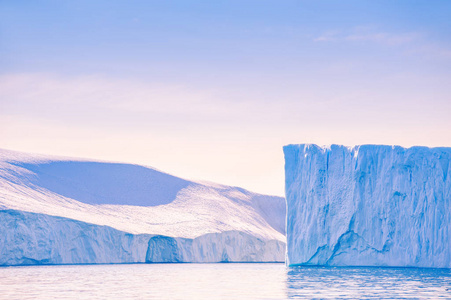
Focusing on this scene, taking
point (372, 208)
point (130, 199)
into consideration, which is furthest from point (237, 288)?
point (130, 199)

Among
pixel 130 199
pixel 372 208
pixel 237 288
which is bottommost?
pixel 237 288

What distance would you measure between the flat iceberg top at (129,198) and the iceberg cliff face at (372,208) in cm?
1255

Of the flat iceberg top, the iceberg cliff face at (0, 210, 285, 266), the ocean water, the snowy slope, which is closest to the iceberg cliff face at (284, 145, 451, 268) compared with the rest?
the ocean water

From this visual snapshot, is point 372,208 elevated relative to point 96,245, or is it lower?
elevated

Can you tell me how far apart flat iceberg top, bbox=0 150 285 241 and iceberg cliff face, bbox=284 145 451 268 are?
1255 centimetres

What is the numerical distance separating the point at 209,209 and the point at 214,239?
627 centimetres

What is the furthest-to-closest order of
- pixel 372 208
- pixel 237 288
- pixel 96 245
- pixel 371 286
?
pixel 96 245
pixel 372 208
pixel 371 286
pixel 237 288

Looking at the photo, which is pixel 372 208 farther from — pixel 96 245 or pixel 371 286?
pixel 96 245

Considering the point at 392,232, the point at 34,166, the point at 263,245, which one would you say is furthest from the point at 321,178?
the point at 34,166

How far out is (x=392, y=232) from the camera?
3091cm

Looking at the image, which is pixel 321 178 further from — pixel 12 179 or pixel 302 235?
pixel 12 179

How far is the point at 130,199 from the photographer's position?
1960 inches

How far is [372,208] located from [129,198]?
74.0 ft

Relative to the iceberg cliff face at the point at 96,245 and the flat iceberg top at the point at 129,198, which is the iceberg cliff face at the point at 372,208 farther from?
the flat iceberg top at the point at 129,198
